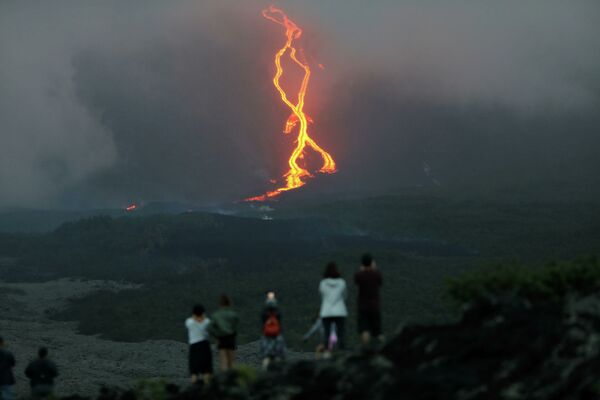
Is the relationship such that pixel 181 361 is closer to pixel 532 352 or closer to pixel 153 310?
pixel 153 310

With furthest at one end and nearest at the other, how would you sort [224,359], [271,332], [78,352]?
[78,352] < [224,359] < [271,332]

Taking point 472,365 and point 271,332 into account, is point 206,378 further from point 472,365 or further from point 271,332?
point 472,365

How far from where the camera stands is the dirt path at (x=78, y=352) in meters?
69.1

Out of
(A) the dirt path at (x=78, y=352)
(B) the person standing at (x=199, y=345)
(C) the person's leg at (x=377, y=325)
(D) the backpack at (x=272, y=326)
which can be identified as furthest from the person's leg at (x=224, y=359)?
(A) the dirt path at (x=78, y=352)

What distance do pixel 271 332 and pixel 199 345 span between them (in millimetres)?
1978

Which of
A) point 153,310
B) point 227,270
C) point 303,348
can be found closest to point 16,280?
point 227,270

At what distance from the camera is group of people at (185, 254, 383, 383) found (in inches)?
1070

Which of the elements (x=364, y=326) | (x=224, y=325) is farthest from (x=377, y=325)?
(x=224, y=325)

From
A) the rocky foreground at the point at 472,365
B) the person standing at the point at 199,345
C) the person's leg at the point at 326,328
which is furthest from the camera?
the person standing at the point at 199,345

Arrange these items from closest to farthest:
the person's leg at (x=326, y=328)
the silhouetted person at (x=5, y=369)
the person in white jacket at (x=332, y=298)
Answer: the person in white jacket at (x=332, y=298)
the person's leg at (x=326, y=328)
the silhouetted person at (x=5, y=369)

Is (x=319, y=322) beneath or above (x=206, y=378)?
above

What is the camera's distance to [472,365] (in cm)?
Result: 2370

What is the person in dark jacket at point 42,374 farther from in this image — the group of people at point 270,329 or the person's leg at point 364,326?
the person's leg at point 364,326

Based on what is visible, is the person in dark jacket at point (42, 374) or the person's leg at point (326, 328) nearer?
the person's leg at point (326, 328)
